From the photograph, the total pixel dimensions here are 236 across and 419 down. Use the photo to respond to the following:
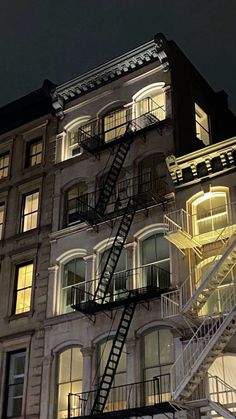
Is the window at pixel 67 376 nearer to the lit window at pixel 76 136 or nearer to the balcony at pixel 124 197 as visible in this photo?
the balcony at pixel 124 197

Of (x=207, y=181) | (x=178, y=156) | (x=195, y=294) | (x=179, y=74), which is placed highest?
(x=179, y=74)

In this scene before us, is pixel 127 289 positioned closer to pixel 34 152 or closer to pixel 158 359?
pixel 158 359

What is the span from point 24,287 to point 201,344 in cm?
1041

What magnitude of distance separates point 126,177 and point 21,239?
5.76 m

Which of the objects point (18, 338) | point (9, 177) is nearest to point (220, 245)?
point (18, 338)

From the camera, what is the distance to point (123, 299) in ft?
76.9

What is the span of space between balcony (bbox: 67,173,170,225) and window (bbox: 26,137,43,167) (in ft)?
14.3

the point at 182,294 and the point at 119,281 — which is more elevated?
the point at 119,281

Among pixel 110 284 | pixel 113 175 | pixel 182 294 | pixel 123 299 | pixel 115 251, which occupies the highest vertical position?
pixel 113 175

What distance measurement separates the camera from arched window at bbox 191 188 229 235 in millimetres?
23984

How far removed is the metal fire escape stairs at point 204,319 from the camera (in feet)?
64.0

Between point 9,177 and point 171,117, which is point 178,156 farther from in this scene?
point 9,177

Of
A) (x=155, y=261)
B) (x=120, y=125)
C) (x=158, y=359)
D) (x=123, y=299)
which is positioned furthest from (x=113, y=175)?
(x=158, y=359)

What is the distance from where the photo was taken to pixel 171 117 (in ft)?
88.3
